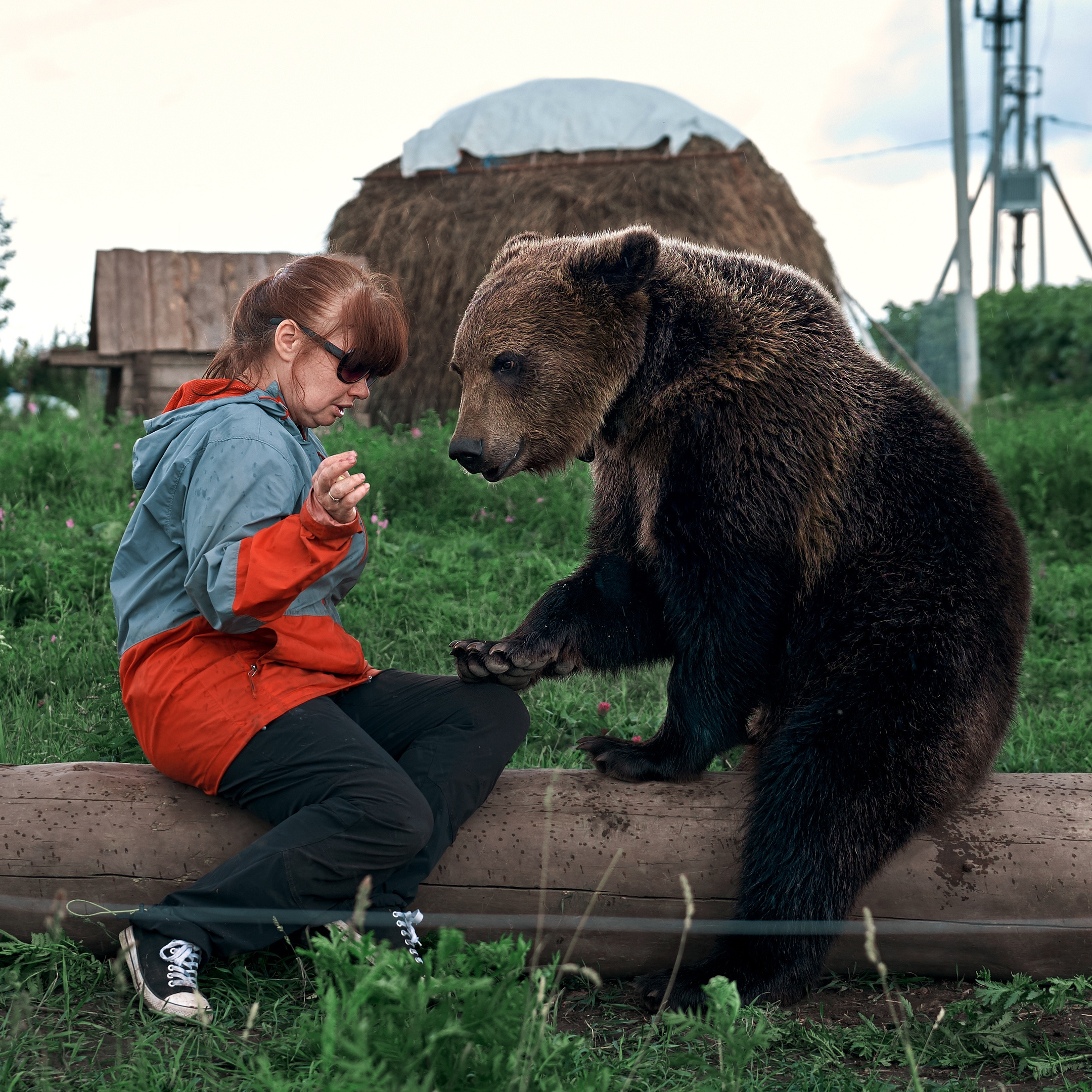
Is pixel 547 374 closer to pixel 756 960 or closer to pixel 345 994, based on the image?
pixel 756 960

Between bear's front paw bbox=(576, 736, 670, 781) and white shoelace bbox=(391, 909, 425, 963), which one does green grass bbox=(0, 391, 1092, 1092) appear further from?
bear's front paw bbox=(576, 736, 670, 781)

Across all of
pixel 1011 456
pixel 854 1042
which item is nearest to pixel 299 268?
pixel 854 1042

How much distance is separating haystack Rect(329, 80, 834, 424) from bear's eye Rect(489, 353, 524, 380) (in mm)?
7086

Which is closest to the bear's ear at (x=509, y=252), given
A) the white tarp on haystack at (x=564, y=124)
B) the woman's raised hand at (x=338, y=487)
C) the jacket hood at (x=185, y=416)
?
the jacket hood at (x=185, y=416)

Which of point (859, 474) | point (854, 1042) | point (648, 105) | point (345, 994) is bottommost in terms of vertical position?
point (854, 1042)

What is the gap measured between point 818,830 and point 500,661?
91 cm

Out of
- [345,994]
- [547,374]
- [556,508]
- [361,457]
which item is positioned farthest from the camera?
[361,457]

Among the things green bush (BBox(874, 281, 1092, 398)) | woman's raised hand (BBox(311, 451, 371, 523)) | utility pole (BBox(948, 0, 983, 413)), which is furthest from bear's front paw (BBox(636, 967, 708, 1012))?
green bush (BBox(874, 281, 1092, 398))

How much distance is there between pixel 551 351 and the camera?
3318 mm

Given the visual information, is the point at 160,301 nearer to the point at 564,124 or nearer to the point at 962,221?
the point at 564,124

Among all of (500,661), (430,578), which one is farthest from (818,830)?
(430,578)

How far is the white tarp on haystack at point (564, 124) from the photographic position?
444 inches

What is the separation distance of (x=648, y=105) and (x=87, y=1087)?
1098 cm

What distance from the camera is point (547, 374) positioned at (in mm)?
3320
